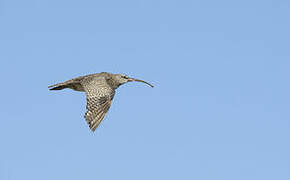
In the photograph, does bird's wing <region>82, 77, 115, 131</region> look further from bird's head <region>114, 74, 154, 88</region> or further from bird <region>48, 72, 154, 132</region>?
bird's head <region>114, 74, 154, 88</region>

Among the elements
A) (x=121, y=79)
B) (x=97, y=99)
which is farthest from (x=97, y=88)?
(x=121, y=79)

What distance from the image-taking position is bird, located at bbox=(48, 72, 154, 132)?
33312mm

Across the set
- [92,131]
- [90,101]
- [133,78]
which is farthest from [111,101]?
[133,78]

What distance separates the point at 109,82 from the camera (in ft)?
129

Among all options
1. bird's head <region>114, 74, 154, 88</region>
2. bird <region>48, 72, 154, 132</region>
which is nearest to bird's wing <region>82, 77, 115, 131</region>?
bird <region>48, 72, 154, 132</region>

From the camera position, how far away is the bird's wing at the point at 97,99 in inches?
1302

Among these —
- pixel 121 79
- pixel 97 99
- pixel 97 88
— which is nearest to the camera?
pixel 97 99

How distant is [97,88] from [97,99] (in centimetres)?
149

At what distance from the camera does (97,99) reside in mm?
35188

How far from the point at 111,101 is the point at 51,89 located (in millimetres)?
5733

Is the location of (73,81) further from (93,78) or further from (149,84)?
(149,84)

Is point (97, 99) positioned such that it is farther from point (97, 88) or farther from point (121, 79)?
point (121, 79)

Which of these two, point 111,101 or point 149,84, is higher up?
point 149,84

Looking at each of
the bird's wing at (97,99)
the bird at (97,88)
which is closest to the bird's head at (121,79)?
the bird at (97,88)
